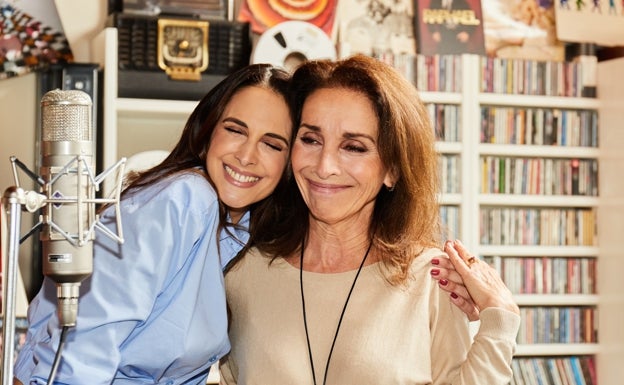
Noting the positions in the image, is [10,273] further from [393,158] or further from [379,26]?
[379,26]

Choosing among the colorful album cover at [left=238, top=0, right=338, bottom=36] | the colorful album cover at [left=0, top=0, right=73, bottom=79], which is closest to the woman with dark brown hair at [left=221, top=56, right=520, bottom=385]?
the colorful album cover at [left=238, top=0, right=338, bottom=36]

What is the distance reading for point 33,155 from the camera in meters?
2.93

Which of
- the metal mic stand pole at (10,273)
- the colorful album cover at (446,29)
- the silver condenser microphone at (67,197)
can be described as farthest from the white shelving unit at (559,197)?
the metal mic stand pole at (10,273)

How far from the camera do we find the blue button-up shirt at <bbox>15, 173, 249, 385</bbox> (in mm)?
1440

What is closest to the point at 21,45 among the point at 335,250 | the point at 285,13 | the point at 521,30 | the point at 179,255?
the point at 285,13

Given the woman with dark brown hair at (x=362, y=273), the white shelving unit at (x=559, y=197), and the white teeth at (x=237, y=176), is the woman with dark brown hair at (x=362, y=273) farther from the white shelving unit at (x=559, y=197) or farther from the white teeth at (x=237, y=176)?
the white shelving unit at (x=559, y=197)

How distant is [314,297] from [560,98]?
175cm

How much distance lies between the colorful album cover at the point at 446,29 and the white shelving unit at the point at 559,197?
129 mm

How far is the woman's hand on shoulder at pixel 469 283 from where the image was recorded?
66.0 inches

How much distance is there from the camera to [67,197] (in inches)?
40.3

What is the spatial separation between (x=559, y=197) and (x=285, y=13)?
115 centimetres

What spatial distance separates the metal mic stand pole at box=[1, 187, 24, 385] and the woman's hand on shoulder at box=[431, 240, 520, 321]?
940 mm

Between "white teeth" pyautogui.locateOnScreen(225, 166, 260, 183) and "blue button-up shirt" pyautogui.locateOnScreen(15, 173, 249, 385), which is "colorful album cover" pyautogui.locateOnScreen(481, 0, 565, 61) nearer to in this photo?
"white teeth" pyautogui.locateOnScreen(225, 166, 260, 183)

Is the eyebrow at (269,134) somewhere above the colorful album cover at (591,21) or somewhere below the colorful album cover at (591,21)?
below
